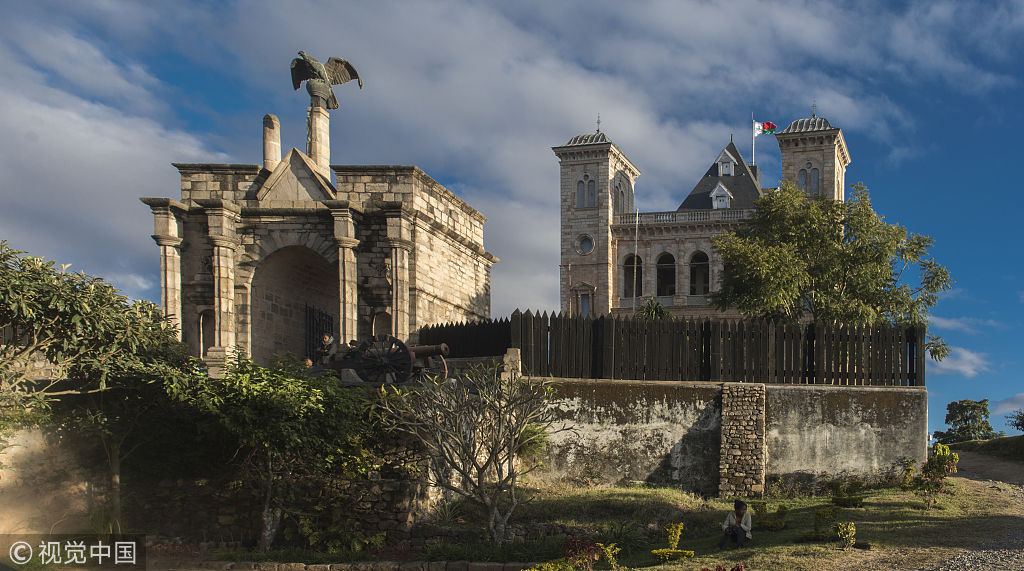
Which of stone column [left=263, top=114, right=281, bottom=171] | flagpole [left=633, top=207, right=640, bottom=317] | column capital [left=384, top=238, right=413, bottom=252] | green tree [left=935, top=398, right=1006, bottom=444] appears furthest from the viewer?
flagpole [left=633, top=207, right=640, bottom=317]

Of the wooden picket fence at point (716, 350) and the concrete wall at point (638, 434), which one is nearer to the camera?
the concrete wall at point (638, 434)

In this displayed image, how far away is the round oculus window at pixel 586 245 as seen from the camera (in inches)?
2426

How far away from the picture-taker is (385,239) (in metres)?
23.8

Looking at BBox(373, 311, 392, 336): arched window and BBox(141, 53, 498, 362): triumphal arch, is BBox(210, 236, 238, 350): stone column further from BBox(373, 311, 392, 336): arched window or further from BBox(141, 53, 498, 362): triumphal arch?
BBox(373, 311, 392, 336): arched window

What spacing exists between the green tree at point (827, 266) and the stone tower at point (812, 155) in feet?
94.3

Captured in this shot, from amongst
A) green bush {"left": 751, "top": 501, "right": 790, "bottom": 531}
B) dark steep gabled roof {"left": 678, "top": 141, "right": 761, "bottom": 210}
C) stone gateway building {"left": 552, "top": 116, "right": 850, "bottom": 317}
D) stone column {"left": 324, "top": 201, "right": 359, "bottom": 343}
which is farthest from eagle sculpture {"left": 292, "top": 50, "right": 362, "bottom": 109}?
dark steep gabled roof {"left": 678, "top": 141, "right": 761, "bottom": 210}

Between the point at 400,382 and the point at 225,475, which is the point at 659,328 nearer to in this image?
the point at 400,382

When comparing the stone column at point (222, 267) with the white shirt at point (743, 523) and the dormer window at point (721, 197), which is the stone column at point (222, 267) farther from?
the dormer window at point (721, 197)

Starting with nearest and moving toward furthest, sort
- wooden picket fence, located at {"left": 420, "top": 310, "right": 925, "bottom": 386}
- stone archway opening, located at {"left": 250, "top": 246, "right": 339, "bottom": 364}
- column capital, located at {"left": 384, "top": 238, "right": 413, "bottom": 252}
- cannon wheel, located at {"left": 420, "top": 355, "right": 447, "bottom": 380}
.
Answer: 1. cannon wheel, located at {"left": 420, "top": 355, "right": 447, "bottom": 380}
2. wooden picket fence, located at {"left": 420, "top": 310, "right": 925, "bottom": 386}
3. column capital, located at {"left": 384, "top": 238, "right": 413, "bottom": 252}
4. stone archway opening, located at {"left": 250, "top": 246, "right": 339, "bottom": 364}

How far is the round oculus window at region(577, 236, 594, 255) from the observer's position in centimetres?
6162

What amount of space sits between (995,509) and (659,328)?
750 cm

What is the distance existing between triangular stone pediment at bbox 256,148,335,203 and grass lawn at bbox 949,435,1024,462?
20755 millimetres

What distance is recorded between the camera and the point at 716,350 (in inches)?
801

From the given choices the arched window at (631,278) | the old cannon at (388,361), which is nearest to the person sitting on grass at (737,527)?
the old cannon at (388,361)
